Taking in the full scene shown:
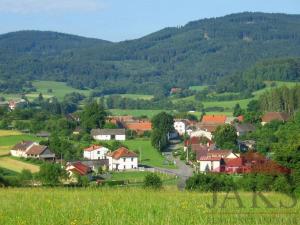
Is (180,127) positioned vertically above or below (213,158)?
below

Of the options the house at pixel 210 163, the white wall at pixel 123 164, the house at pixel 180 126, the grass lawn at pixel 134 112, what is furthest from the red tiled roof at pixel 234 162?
the grass lawn at pixel 134 112

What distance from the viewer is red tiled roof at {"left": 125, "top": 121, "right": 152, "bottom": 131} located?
2499 inches

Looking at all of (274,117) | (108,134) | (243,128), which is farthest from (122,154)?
(274,117)

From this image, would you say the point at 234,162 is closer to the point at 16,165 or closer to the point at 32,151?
the point at 16,165

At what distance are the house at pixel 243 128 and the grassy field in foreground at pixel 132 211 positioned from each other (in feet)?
139

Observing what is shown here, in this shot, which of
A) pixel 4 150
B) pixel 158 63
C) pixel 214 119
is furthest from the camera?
pixel 158 63

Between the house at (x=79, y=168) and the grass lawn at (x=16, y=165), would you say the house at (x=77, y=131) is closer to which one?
the grass lawn at (x=16, y=165)

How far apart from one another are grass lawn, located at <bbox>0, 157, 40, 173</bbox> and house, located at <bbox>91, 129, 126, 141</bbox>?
14.1 metres

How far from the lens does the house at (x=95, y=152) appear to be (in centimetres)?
4494

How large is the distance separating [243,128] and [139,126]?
1275 cm

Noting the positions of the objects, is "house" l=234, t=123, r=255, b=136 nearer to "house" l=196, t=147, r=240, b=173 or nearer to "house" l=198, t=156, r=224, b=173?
"house" l=196, t=147, r=240, b=173

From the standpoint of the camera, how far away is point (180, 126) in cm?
6681

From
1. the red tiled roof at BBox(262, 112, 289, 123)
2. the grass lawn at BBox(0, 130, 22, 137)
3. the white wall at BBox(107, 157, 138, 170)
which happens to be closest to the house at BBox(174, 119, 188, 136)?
the red tiled roof at BBox(262, 112, 289, 123)

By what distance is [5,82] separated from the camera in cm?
12456
